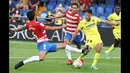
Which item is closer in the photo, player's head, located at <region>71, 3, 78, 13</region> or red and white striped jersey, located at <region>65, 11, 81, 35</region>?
player's head, located at <region>71, 3, 78, 13</region>

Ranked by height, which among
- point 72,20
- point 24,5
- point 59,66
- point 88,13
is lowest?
point 59,66

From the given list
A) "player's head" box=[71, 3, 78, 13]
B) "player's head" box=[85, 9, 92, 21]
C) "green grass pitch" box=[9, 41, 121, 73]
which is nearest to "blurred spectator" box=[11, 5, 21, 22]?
"green grass pitch" box=[9, 41, 121, 73]

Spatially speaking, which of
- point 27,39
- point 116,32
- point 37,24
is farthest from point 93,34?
point 27,39

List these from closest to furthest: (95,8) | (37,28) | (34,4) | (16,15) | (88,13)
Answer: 1. (37,28)
2. (88,13)
3. (16,15)
4. (95,8)
5. (34,4)

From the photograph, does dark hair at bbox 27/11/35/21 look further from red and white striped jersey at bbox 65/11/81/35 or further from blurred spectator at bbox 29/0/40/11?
blurred spectator at bbox 29/0/40/11

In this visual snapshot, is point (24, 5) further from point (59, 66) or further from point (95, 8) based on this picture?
point (59, 66)

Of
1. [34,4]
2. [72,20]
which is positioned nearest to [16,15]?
[34,4]

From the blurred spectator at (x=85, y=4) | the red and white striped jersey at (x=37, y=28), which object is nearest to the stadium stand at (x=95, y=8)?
the blurred spectator at (x=85, y=4)

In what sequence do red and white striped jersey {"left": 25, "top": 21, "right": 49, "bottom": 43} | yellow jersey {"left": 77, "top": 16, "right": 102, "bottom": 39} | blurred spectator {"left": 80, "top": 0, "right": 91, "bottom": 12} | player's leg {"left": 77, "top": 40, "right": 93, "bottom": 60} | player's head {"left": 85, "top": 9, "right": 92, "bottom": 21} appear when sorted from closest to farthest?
1. red and white striped jersey {"left": 25, "top": 21, "right": 49, "bottom": 43}
2. player's head {"left": 85, "top": 9, "right": 92, "bottom": 21}
3. player's leg {"left": 77, "top": 40, "right": 93, "bottom": 60}
4. yellow jersey {"left": 77, "top": 16, "right": 102, "bottom": 39}
5. blurred spectator {"left": 80, "top": 0, "right": 91, "bottom": 12}

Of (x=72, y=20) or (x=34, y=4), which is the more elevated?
(x=34, y=4)

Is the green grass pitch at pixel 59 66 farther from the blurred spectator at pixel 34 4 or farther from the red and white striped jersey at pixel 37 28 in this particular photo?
the blurred spectator at pixel 34 4

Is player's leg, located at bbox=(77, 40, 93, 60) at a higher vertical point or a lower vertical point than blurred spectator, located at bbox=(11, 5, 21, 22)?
lower
